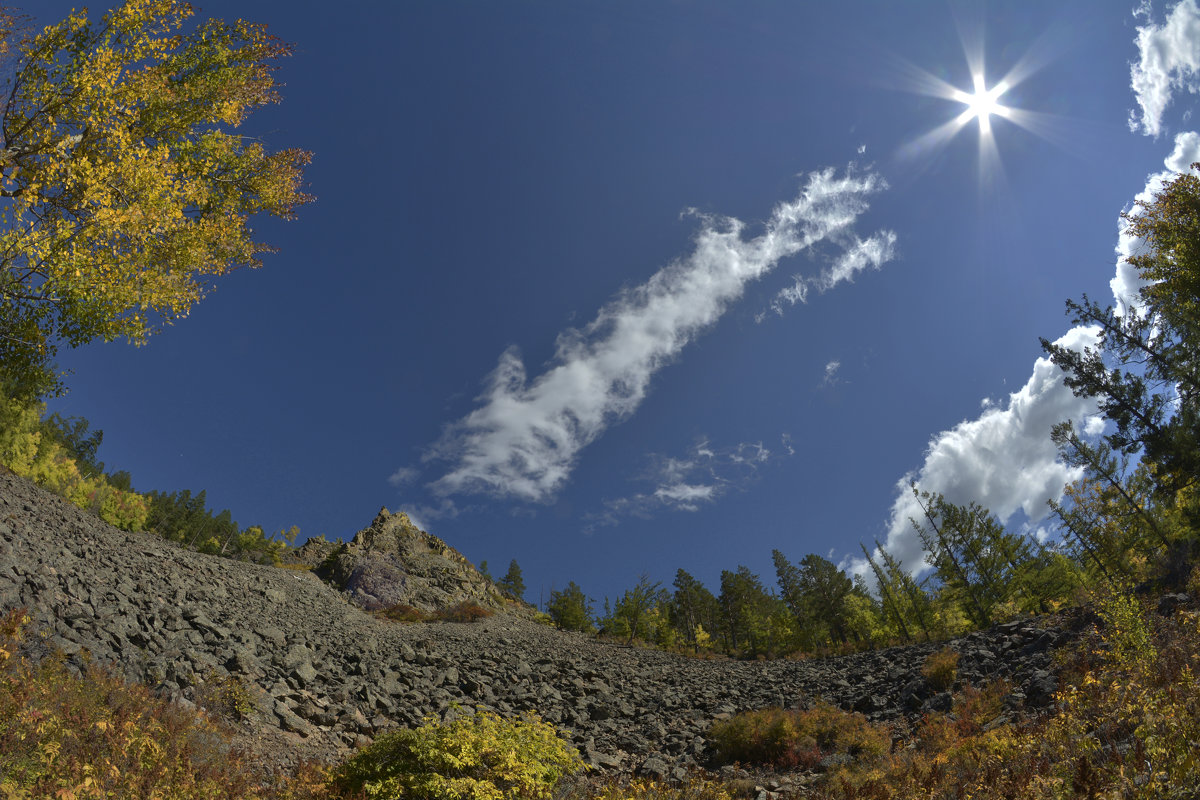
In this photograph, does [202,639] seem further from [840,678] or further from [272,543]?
[272,543]

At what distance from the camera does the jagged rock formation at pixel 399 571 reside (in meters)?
33.5

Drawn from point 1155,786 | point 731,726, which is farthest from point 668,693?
point 1155,786

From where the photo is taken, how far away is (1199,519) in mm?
17484

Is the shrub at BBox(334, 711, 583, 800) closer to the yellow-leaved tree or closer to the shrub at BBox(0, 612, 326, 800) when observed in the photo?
the shrub at BBox(0, 612, 326, 800)

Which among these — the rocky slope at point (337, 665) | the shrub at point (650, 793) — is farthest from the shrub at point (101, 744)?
the shrub at point (650, 793)

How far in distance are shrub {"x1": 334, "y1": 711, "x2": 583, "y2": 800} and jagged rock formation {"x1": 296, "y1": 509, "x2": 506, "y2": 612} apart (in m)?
28.5

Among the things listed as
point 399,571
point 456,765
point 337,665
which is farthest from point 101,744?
point 399,571

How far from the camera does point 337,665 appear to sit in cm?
1222

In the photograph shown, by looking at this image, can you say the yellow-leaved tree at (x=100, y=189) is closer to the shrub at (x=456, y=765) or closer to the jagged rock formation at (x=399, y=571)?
the shrub at (x=456, y=765)

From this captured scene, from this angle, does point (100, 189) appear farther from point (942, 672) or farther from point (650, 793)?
point (942, 672)

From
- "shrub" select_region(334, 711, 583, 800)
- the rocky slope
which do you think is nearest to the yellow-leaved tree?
the rocky slope

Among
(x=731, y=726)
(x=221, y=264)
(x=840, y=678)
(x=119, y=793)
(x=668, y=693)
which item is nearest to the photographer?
(x=119, y=793)

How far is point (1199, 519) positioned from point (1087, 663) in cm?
1408

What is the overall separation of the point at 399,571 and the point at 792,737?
32595mm
